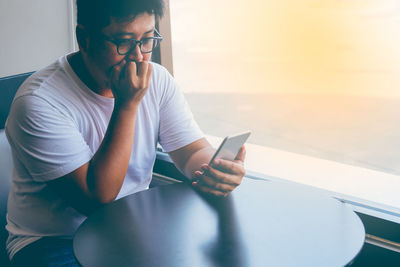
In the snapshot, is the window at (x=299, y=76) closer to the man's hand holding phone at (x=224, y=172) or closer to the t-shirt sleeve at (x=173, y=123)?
the t-shirt sleeve at (x=173, y=123)

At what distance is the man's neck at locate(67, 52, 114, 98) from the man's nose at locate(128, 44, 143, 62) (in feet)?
0.51

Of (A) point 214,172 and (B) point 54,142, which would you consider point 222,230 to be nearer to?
(A) point 214,172

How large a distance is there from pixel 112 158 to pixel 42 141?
0.21 meters

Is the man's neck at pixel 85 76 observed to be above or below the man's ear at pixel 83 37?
below

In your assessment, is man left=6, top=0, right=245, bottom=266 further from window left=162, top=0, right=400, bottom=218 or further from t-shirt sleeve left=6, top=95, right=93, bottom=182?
window left=162, top=0, right=400, bottom=218

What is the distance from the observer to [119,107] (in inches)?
51.8

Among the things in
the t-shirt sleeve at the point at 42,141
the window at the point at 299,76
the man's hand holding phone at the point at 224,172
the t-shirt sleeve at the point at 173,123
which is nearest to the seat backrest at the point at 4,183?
the t-shirt sleeve at the point at 42,141

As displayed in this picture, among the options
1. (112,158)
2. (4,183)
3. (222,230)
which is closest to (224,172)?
(222,230)

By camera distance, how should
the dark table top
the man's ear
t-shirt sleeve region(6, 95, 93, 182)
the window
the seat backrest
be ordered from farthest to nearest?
1. the window
2. the seat backrest
3. the man's ear
4. t-shirt sleeve region(6, 95, 93, 182)
5. the dark table top

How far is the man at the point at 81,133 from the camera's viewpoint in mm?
1252

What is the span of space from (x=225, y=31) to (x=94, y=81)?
18.5ft

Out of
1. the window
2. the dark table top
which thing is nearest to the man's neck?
the dark table top

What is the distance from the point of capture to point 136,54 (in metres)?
1.34

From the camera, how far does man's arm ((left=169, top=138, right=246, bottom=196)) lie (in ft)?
4.31
